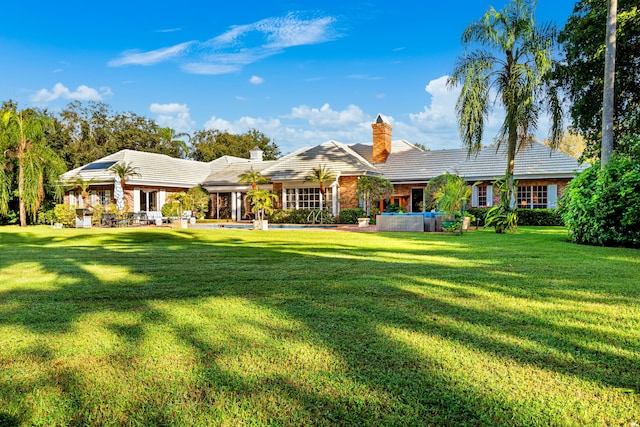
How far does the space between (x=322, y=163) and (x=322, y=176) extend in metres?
2.33

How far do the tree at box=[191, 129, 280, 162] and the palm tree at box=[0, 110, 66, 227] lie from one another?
2828 cm

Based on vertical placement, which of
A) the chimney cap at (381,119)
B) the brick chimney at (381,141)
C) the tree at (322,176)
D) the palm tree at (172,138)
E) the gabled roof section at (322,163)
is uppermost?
the palm tree at (172,138)

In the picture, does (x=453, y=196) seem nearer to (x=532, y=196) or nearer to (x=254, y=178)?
(x=532, y=196)

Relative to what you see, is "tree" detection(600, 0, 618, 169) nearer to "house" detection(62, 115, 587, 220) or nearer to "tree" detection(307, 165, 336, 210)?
"house" detection(62, 115, 587, 220)

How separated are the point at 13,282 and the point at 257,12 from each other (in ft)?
67.8

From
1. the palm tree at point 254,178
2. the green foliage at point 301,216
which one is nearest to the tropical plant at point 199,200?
the palm tree at point 254,178

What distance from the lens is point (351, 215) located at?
2469cm

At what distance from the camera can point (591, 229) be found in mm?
11180

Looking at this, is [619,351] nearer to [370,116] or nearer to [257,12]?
[257,12]

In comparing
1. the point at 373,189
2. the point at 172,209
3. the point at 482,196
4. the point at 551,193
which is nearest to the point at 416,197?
the point at 482,196

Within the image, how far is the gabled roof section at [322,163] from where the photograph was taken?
26.4 m

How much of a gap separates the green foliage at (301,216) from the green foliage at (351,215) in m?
0.79

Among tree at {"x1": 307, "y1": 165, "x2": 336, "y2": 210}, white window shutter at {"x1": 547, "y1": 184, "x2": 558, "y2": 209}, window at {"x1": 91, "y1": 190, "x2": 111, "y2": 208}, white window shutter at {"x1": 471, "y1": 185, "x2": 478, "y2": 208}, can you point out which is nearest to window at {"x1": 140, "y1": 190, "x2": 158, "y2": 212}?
window at {"x1": 91, "y1": 190, "x2": 111, "y2": 208}

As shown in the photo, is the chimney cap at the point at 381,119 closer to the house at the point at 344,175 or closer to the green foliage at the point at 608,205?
the house at the point at 344,175
